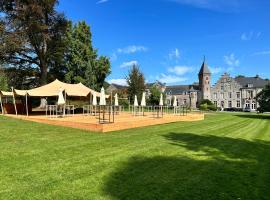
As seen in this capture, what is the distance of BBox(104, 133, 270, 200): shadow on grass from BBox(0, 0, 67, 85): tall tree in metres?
22.9

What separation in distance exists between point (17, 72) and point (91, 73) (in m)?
8.66

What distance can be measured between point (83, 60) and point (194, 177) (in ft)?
106

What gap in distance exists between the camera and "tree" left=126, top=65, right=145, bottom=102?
123 feet

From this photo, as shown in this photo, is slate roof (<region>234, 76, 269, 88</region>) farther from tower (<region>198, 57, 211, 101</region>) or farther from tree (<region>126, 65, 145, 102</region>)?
tree (<region>126, 65, 145, 102</region>)

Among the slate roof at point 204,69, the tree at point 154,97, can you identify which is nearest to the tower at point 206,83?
the slate roof at point 204,69

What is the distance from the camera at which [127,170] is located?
6652 millimetres

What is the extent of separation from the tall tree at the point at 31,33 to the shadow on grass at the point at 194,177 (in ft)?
75.3

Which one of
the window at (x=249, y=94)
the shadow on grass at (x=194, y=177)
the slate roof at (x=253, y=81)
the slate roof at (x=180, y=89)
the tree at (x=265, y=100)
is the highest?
the slate roof at (x=253, y=81)

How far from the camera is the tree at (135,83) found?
123 ft

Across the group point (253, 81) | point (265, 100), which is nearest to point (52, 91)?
point (265, 100)

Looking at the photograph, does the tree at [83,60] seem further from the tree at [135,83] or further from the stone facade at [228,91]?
the stone facade at [228,91]

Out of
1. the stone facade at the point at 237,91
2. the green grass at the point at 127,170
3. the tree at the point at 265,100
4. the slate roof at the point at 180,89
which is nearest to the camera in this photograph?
the green grass at the point at 127,170

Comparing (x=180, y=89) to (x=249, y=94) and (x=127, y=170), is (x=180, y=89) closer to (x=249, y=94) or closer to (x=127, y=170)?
(x=249, y=94)

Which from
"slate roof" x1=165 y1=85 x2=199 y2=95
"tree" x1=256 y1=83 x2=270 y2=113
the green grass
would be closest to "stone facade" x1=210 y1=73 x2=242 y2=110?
"slate roof" x1=165 y1=85 x2=199 y2=95
